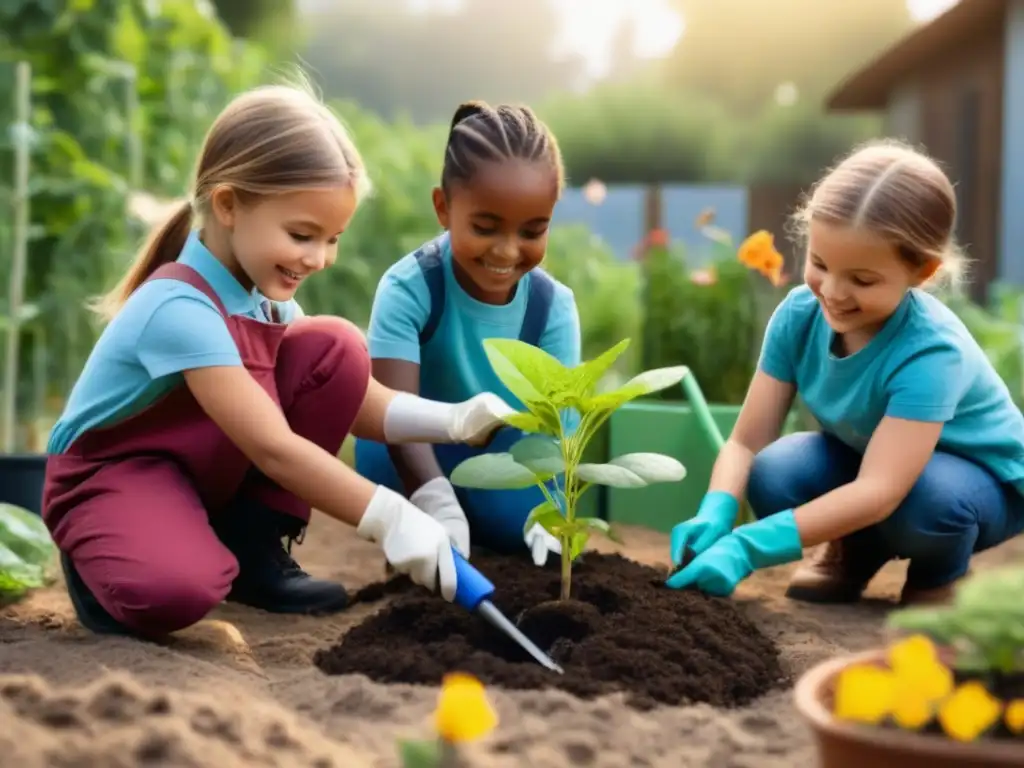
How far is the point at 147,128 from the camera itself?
14.9ft

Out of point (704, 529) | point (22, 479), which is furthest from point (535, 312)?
point (22, 479)

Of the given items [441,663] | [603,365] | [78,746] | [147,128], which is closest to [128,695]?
[78,746]

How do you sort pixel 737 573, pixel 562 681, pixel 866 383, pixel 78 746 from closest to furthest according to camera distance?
pixel 78 746 → pixel 562 681 → pixel 737 573 → pixel 866 383

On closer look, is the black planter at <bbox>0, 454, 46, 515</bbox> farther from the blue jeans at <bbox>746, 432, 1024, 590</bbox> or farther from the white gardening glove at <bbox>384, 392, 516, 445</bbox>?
the blue jeans at <bbox>746, 432, 1024, 590</bbox>

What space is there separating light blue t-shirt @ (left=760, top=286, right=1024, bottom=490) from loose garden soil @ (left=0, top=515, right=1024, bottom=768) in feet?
1.36

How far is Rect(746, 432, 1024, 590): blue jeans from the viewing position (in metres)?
2.40

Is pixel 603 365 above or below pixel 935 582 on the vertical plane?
above

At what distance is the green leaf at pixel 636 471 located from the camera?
1.93 m

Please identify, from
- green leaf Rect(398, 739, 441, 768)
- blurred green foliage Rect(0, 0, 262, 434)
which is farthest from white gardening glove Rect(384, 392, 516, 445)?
blurred green foliage Rect(0, 0, 262, 434)

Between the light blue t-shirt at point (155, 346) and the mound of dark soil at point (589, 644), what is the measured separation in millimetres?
501

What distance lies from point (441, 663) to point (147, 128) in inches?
128

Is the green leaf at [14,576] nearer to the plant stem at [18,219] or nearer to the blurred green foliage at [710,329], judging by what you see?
the plant stem at [18,219]

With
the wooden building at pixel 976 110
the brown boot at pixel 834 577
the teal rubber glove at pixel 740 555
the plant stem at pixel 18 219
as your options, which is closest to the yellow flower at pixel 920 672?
the teal rubber glove at pixel 740 555

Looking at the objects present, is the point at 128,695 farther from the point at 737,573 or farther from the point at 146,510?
the point at 737,573
